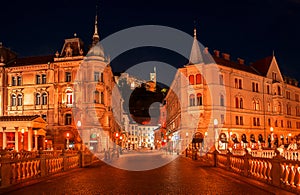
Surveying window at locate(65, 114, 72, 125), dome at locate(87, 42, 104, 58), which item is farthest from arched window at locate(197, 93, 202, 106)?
window at locate(65, 114, 72, 125)

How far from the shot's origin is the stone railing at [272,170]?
9.73 meters

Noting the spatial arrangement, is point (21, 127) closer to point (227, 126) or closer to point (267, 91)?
point (227, 126)

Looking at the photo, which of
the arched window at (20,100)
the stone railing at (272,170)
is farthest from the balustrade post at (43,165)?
the arched window at (20,100)

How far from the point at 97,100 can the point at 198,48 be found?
18.7m

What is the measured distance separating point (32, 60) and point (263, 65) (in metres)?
41.9

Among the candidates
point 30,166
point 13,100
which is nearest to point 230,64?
point 13,100

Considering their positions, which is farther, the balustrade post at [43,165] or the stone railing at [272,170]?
the balustrade post at [43,165]

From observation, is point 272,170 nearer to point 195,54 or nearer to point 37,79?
point 195,54

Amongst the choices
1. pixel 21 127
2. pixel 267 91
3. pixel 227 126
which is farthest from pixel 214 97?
pixel 21 127

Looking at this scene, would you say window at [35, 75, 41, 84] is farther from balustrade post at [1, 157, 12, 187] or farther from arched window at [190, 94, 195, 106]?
balustrade post at [1, 157, 12, 187]

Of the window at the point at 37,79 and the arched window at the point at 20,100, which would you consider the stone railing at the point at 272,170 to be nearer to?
the window at the point at 37,79

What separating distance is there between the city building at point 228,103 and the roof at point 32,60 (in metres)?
21.9

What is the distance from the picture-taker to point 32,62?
58562mm

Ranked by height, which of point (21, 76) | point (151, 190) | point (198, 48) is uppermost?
point (198, 48)
